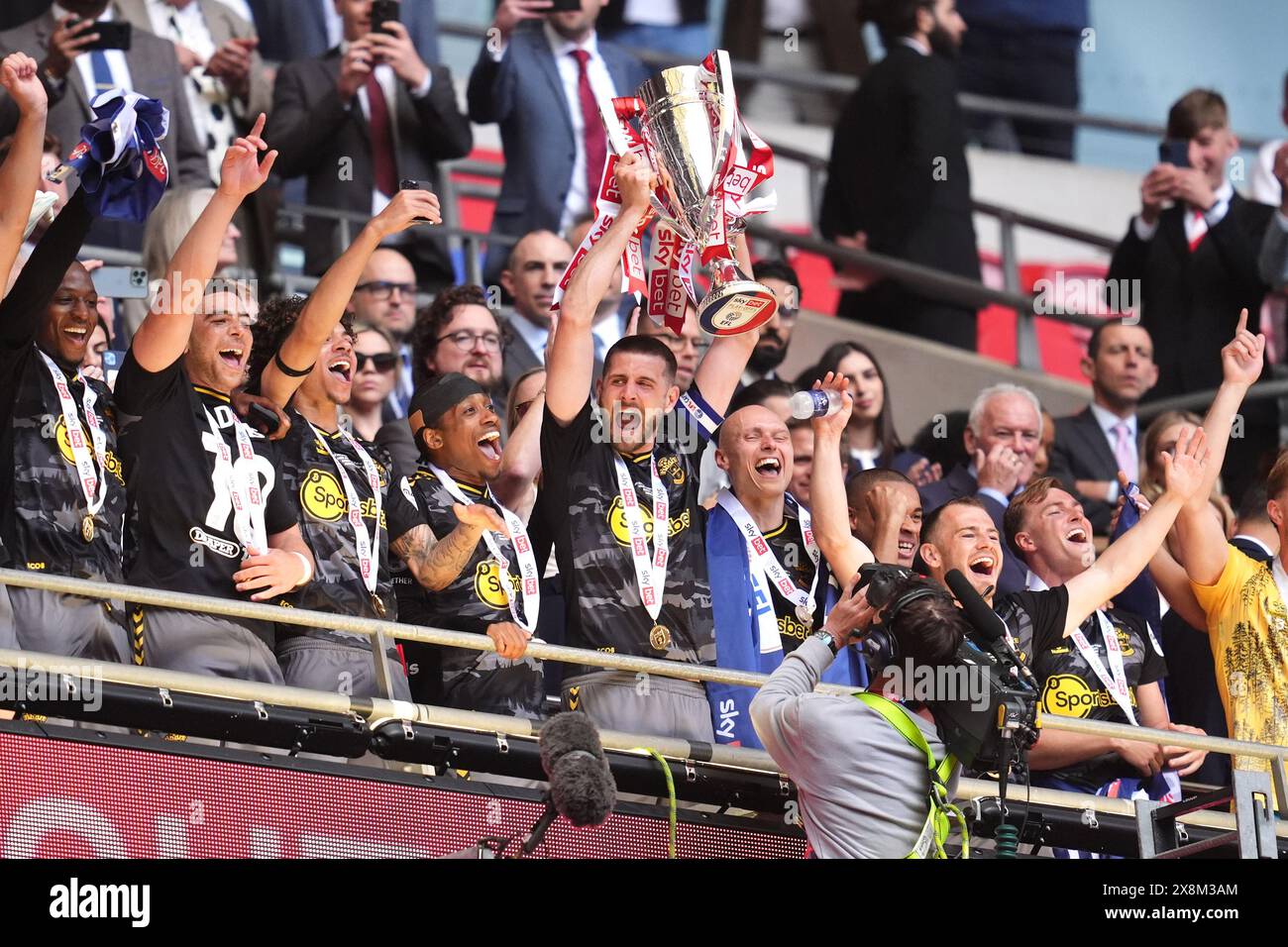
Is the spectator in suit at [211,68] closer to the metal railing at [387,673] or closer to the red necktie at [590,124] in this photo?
the red necktie at [590,124]

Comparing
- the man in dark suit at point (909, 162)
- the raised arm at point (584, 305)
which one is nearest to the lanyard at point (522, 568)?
the raised arm at point (584, 305)

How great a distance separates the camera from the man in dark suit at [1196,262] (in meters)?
9.22

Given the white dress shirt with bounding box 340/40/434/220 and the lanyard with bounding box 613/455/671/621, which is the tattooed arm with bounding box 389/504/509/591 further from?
the white dress shirt with bounding box 340/40/434/220

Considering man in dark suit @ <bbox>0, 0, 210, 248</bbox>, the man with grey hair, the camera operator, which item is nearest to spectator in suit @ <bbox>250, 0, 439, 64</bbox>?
man in dark suit @ <bbox>0, 0, 210, 248</bbox>

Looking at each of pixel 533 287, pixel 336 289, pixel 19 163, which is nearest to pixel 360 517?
pixel 336 289

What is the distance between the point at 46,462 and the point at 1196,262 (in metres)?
5.63

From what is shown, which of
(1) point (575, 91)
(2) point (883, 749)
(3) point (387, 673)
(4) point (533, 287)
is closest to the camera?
(2) point (883, 749)

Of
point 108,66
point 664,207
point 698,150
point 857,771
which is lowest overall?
point 857,771

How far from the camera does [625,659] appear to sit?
534 centimetres

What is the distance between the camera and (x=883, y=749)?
186 inches

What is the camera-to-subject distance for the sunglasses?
7164 millimetres

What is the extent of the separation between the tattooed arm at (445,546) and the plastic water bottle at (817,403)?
952mm

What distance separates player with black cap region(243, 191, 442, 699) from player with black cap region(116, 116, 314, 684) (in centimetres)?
11

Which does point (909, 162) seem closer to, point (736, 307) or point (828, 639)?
point (736, 307)
